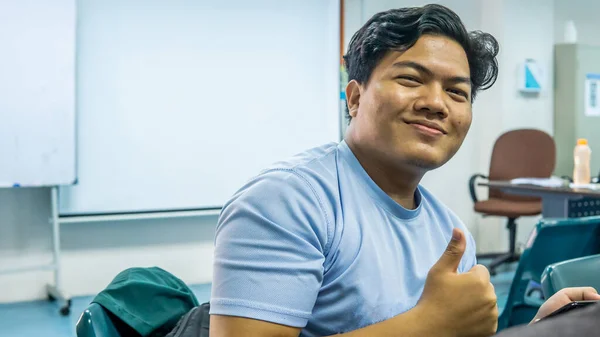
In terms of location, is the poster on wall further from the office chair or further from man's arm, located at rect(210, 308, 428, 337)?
man's arm, located at rect(210, 308, 428, 337)

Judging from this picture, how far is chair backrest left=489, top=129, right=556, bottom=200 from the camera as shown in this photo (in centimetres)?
455

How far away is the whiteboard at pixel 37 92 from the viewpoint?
11.3 feet

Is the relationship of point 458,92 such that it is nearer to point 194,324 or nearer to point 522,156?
point 194,324

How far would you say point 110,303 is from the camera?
0.94 m

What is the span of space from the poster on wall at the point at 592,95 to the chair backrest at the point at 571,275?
435 centimetres

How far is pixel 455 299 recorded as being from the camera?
0.83 metres

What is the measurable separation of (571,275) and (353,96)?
2.09 feet

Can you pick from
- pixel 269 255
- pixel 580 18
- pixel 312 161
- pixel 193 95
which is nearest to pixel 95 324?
pixel 269 255

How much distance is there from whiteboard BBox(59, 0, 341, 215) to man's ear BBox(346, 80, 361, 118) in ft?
9.81

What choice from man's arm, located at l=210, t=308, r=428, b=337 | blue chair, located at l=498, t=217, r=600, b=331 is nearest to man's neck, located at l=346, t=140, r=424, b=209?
man's arm, located at l=210, t=308, r=428, b=337

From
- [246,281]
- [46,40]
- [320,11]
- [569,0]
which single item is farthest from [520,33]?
[246,281]

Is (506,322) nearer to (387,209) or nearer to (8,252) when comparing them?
(387,209)

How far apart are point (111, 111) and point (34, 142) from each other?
51 cm

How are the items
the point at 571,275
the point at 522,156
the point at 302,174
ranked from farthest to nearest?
the point at 522,156 → the point at 571,275 → the point at 302,174
